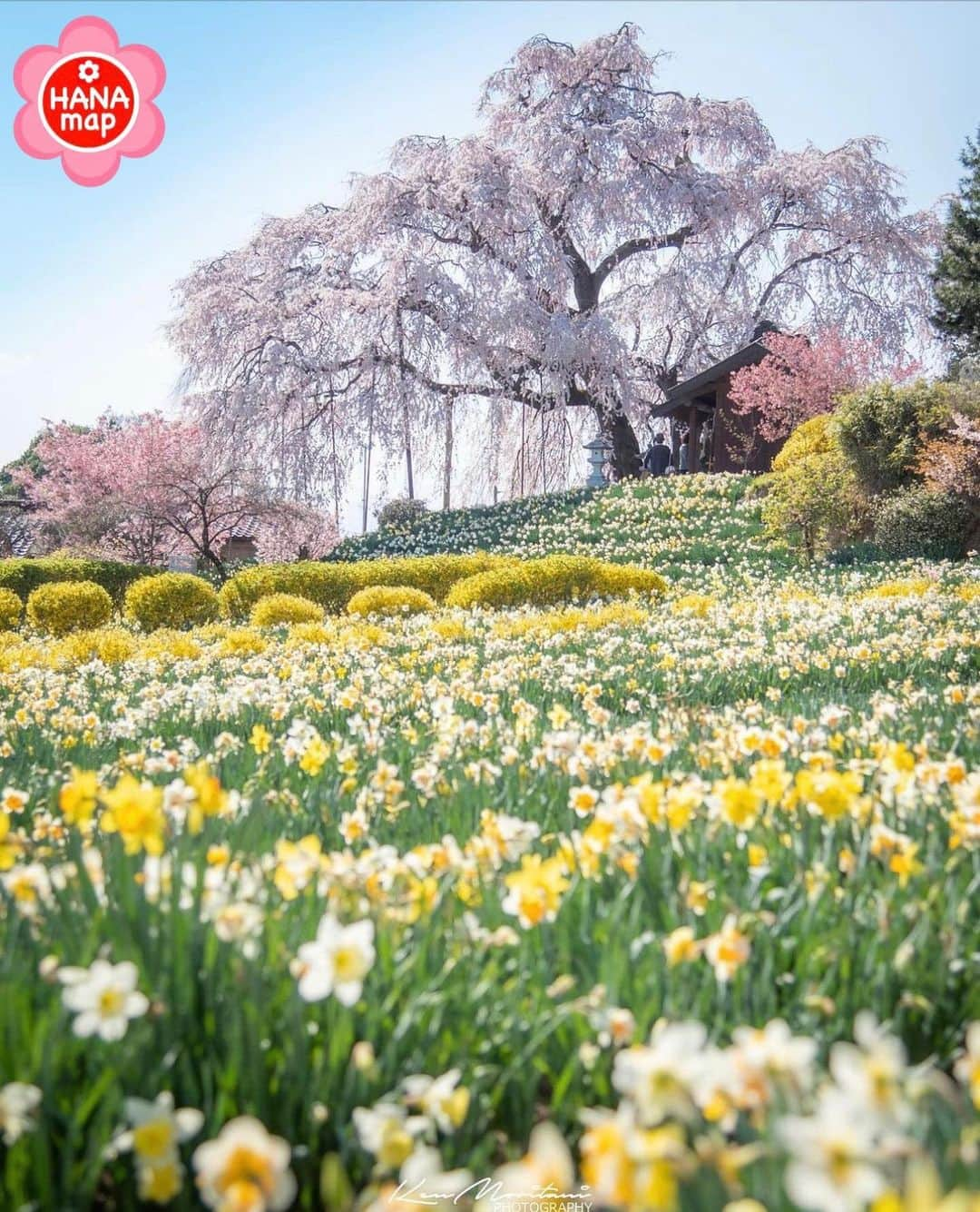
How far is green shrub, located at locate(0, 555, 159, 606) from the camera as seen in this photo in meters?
15.2

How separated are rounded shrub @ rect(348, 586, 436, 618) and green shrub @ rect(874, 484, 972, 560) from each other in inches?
277

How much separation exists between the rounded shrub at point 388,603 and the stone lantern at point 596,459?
15171 mm

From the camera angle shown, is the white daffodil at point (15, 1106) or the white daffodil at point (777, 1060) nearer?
the white daffodil at point (777, 1060)

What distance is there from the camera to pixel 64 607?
12078mm

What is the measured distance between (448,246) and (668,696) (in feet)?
74.2

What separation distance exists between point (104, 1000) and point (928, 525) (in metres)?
14.2

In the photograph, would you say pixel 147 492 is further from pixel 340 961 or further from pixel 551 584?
pixel 340 961

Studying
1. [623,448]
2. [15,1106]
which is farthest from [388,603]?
[623,448]

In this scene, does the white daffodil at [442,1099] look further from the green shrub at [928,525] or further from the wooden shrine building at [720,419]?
the wooden shrine building at [720,419]

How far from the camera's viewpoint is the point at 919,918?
5.55 feet

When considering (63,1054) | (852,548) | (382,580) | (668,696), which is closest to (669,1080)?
(63,1054)

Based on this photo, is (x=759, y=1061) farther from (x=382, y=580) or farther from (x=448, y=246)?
(x=448, y=246)

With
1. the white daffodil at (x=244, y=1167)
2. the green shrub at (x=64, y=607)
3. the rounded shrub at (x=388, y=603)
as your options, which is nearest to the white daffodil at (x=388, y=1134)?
the white daffodil at (x=244, y=1167)

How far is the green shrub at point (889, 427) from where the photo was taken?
14672mm
